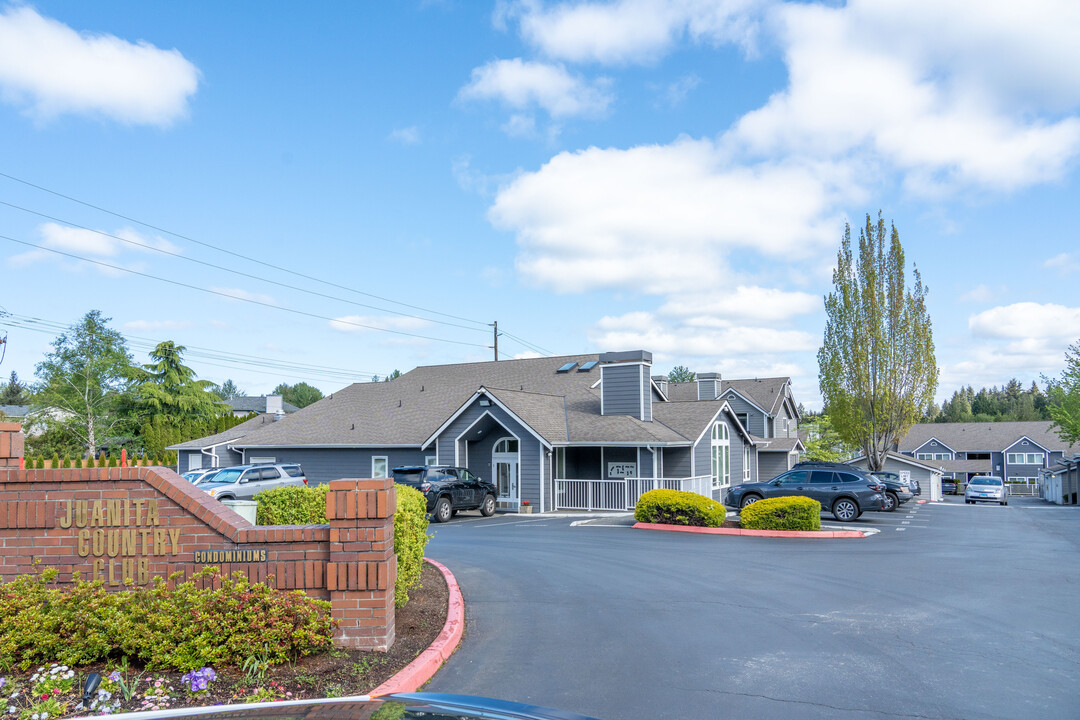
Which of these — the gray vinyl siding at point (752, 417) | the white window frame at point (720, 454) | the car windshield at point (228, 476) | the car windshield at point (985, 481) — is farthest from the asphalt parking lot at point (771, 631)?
the car windshield at point (985, 481)

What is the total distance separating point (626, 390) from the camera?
30000 millimetres

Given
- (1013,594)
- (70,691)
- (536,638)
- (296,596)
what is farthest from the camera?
(1013,594)

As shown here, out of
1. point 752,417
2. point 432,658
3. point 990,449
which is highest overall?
point 752,417

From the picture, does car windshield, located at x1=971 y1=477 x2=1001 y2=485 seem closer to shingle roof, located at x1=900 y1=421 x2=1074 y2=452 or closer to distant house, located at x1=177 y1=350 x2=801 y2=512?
distant house, located at x1=177 y1=350 x2=801 y2=512

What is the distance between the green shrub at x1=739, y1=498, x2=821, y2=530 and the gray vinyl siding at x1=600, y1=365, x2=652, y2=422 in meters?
10.4

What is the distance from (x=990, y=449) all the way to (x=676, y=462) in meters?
72.4

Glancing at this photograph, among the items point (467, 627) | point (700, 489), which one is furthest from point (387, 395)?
point (467, 627)

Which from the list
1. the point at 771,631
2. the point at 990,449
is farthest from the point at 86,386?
the point at 990,449

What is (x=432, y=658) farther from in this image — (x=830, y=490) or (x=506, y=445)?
(x=506, y=445)

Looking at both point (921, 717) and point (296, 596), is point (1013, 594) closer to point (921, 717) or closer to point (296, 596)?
point (921, 717)

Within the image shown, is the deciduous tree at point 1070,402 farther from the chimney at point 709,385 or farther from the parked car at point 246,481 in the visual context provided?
the parked car at point 246,481

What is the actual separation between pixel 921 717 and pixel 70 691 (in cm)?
645

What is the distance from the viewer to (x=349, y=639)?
6.79 meters

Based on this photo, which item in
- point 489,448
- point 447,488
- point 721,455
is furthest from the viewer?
point 721,455
